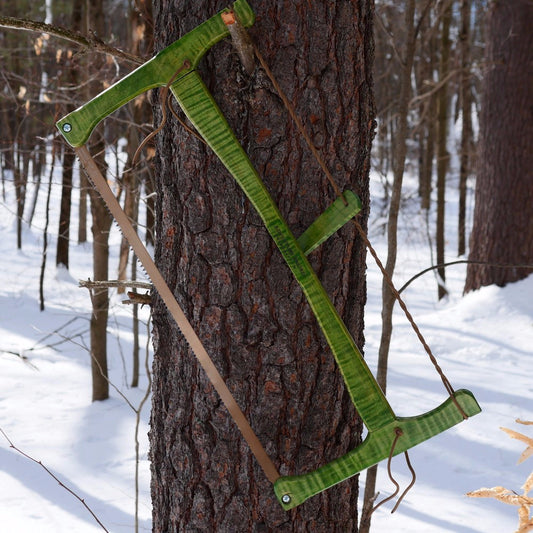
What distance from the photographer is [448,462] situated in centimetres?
402

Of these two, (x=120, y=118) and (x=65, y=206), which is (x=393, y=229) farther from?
(x=65, y=206)

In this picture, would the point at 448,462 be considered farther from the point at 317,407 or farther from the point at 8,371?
the point at 8,371

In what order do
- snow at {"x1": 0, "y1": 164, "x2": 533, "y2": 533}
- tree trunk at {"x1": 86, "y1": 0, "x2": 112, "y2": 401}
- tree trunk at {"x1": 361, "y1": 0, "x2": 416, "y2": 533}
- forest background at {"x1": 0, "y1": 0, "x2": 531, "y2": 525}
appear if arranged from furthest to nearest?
tree trunk at {"x1": 86, "y1": 0, "x2": 112, "y2": 401}, snow at {"x1": 0, "y1": 164, "x2": 533, "y2": 533}, forest background at {"x1": 0, "y1": 0, "x2": 531, "y2": 525}, tree trunk at {"x1": 361, "y1": 0, "x2": 416, "y2": 533}

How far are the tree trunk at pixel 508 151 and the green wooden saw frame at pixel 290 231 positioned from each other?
5.60m

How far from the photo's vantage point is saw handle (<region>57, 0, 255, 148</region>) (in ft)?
3.75

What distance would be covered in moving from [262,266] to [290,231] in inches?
3.6

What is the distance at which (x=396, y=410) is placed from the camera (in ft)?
15.8

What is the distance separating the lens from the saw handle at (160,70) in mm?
1144

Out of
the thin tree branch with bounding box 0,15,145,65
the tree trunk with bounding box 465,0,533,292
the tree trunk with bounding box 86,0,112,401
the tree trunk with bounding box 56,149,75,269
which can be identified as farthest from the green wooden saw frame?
the tree trunk with bounding box 465,0,533,292

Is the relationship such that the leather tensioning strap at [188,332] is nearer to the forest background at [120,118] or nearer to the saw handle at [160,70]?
the saw handle at [160,70]

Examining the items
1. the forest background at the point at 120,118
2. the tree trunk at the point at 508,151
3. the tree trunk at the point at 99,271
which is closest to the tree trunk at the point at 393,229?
the forest background at the point at 120,118

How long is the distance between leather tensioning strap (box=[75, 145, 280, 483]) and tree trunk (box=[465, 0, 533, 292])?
565 cm

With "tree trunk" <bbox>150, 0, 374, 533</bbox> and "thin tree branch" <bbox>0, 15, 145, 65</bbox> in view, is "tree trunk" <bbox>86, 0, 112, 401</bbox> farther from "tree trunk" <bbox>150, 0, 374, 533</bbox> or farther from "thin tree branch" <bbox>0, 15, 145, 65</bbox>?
"tree trunk" <bbox>150, 0, 374, 533</bbox>

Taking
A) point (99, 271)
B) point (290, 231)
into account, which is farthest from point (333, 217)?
point (99, 271)
